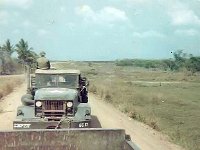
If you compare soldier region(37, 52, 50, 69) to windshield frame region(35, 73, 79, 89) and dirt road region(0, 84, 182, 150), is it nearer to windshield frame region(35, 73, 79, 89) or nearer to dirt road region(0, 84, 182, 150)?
windshield frame region(35, 73, 79, 89)

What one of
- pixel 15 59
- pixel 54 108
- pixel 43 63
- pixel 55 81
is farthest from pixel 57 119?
pixel 15 59

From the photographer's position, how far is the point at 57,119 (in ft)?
44.5

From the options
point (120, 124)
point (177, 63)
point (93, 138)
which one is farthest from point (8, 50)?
point (93, 138)

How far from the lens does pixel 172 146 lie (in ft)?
45.7

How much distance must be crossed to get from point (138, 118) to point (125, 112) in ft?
7.30

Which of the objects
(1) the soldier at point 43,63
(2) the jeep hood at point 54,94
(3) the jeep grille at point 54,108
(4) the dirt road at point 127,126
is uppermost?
(1) the soldier at point 43,63

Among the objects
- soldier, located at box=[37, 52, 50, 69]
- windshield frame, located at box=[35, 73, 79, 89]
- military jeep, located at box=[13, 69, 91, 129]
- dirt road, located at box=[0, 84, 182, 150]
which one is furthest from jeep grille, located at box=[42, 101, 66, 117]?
dirt road, located at box=[0, 84, 182, 150]

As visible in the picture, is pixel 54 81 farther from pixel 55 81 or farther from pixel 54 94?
pixel 54 94

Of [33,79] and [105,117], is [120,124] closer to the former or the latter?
[105,117]

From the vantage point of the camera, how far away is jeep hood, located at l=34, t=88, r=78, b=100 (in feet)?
45.3

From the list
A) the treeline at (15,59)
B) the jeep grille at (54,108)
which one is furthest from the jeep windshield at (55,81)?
the treeline at (15,59)

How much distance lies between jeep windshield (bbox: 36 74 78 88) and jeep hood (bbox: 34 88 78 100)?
1.44 ft

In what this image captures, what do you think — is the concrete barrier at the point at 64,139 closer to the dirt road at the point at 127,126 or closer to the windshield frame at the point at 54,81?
the dirt road at the point at 127,126

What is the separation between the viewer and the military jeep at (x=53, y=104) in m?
13.0
